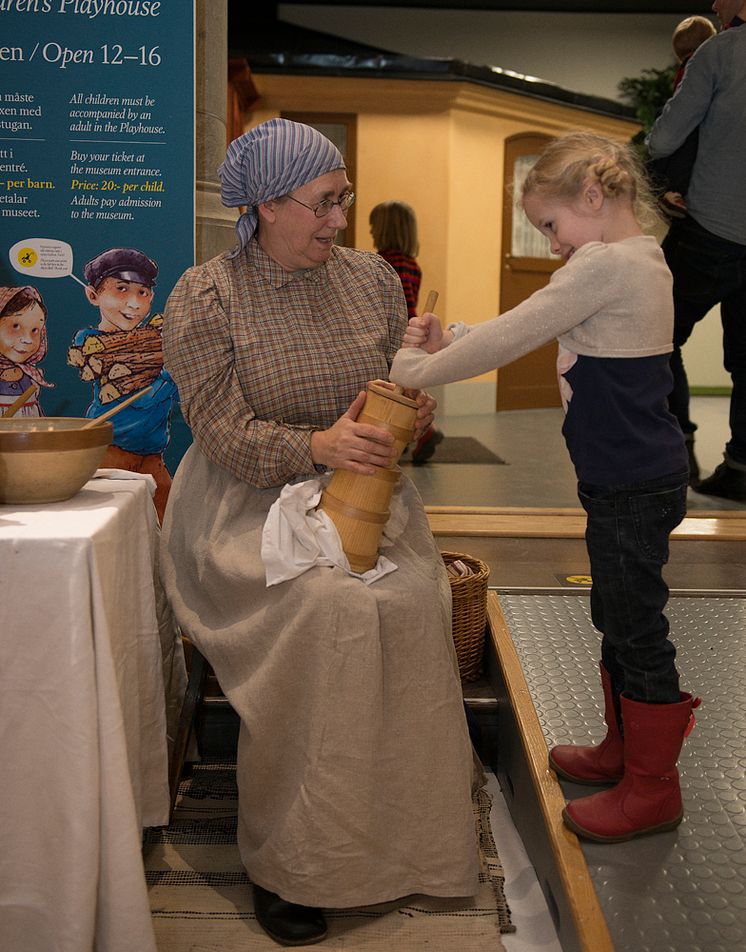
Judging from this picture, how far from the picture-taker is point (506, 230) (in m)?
9.43

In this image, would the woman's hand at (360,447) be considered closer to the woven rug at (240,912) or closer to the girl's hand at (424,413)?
the girl's hand at (424,413)

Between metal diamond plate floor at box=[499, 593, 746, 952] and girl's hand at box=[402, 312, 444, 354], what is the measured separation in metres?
0.89

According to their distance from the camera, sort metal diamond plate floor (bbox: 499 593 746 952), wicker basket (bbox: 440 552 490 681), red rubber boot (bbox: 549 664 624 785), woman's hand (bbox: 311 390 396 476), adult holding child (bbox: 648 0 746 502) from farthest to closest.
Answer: adult holding child (bbox: 648 0 746 502) → wicker basket (bbox: 440 552 490 681) → red rubber boot (bbox: 549 664 624 785) → woman's hand (bbox: 311 390 396 476) → metal diamond plate floor (bbox: 499 593 746 952)

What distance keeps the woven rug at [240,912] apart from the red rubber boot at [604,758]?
27 cm

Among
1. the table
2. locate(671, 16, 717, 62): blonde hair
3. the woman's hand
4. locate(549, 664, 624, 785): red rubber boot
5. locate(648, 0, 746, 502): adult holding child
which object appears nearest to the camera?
the table

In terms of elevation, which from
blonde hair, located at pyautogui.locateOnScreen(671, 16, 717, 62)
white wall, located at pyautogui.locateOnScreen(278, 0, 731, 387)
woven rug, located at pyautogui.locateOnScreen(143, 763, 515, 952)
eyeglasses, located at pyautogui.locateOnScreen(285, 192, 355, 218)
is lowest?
woven rug, located at pyautogui.locateOnScreen(143, 763, 515, 952)

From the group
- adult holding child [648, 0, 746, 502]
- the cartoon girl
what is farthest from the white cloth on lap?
adult holding child [648, 0, 746, 502]

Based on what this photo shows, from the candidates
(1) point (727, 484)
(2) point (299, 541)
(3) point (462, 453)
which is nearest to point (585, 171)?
(2) point (299, 541)

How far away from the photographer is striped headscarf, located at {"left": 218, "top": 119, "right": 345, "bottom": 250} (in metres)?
1.97

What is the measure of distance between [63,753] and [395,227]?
437cm

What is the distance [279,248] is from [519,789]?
129cm

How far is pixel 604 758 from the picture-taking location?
1968 mm

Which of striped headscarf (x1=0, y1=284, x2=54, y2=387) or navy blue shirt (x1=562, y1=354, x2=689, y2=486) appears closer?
navy blue shirt (x1=562, y1=354, x2=689, y2=486)

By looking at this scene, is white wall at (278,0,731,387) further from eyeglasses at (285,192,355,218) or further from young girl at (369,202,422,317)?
eyeglasses at (285,192,355,218)
